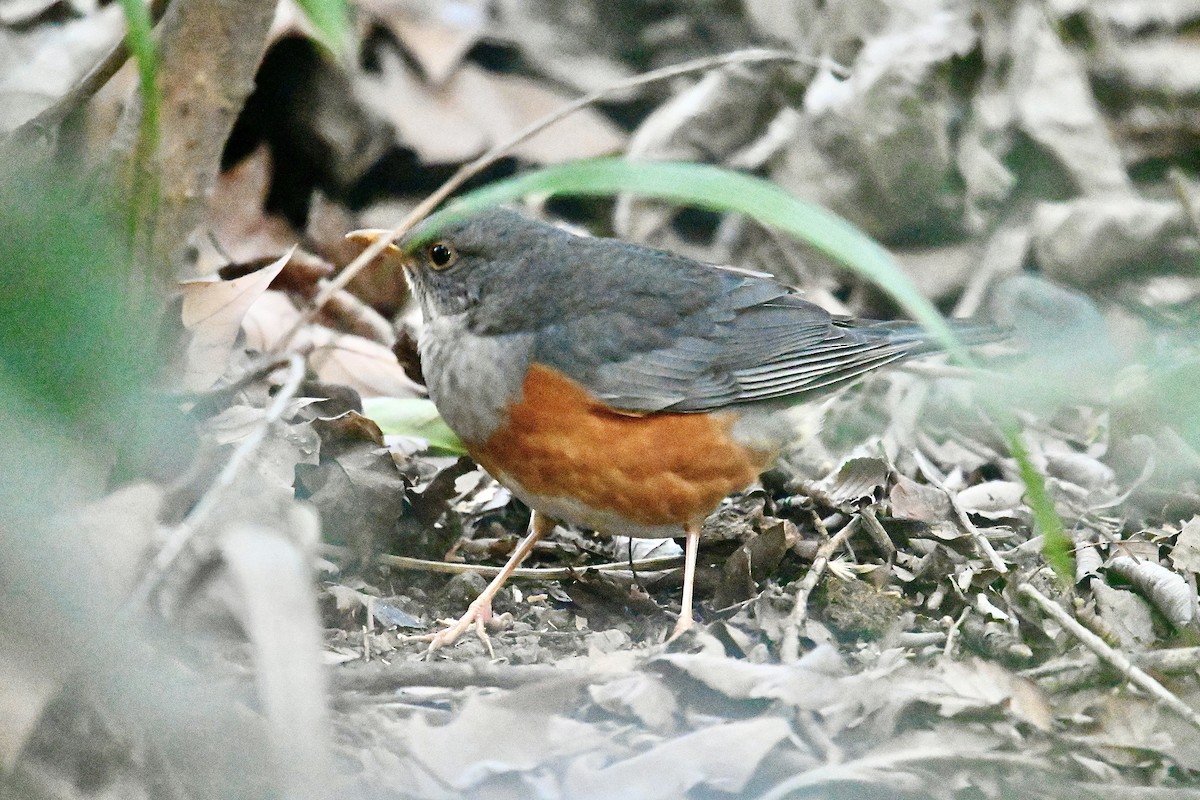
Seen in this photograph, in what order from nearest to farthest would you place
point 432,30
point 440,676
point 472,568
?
point 440,676 < point 472,568 < point 432,30

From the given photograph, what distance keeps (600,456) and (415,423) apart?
3.37 feet

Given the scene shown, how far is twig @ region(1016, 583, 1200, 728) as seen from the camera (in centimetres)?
347

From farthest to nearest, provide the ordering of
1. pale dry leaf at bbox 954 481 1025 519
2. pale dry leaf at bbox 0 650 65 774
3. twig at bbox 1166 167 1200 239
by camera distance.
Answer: twig at bbox 1166 167 1200 239 → pale dry leaf at bbox 954 481 1025 519 → pale dry leaf at bbox 0 650 65 774

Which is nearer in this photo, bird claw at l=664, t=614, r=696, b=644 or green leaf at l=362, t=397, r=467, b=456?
bird claw at l=664, t=614, r=696, b=644

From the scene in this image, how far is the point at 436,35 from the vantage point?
8.11 meters

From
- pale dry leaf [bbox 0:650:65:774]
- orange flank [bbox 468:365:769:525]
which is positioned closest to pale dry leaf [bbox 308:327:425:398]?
orange flank [bbox 468:365:769:525]

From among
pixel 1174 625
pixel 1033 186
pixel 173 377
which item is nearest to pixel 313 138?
pixel 173 377

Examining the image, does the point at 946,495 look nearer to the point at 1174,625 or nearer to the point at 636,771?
the point at 1174,625

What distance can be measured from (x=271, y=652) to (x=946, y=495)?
3370 millimetres

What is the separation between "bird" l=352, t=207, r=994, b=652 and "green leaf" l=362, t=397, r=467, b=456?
0.34m

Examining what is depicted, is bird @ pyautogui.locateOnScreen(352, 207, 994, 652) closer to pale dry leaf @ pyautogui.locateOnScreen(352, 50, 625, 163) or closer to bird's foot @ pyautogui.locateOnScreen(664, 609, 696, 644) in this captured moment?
bird's foot @ pyautogui.locateOnScreen(664, 609, 696, 644)

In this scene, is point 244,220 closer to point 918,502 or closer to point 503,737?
point 918,502

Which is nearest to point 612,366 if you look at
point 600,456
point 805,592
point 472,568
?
point 600,456

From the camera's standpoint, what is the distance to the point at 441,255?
15.9 ft
